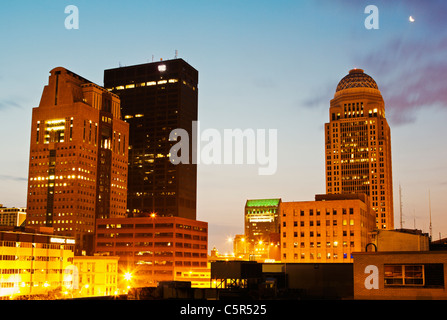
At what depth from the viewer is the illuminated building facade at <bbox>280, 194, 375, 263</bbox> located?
177375mm

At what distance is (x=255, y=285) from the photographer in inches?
2756

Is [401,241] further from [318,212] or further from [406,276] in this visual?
[318,212]

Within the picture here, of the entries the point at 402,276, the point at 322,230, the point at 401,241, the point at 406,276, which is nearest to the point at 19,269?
the point at 322,230

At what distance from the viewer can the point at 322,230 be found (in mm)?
179875

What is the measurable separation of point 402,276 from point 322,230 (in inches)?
5445

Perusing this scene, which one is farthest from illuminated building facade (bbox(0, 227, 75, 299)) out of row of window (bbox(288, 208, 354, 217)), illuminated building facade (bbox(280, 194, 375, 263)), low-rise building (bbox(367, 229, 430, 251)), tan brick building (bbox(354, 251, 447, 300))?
tan brick building (bbox(354, 251, 447, 300))

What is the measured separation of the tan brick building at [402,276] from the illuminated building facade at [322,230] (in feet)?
435

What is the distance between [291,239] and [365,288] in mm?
139507

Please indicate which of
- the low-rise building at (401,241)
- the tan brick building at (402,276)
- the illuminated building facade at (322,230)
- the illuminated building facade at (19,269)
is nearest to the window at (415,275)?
the tan brick building at (402,276)

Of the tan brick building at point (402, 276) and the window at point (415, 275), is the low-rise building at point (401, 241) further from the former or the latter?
the window at point (415, 275)

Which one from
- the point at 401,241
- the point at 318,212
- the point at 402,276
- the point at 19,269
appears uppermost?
the point at 318,212

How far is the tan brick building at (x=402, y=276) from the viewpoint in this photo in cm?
4269

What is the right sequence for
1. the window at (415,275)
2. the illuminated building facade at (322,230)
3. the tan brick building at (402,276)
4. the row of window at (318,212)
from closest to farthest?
the tan brick building at (402,276) → the window at (415,275) → the illuminated building facade at (322,230) → the row of window at (318,212)
